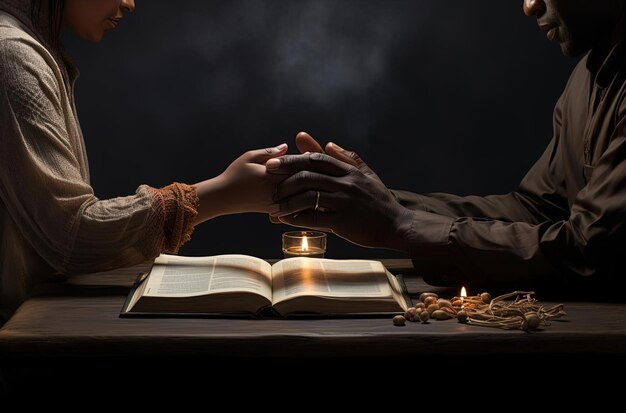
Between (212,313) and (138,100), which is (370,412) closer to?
(212,313)

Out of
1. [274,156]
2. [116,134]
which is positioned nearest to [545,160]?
[274,156]

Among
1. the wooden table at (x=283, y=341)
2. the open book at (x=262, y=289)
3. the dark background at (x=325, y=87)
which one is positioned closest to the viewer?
the wooden table at (x=283, y=341)

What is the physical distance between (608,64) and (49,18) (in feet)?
4.20

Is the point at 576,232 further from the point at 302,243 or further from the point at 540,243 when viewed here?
the point at 302,243

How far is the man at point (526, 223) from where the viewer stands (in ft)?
7.21

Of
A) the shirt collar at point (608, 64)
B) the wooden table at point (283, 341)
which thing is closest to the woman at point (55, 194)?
the wooden table at point (283, 341)

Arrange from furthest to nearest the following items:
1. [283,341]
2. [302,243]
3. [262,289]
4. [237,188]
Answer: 1. [302,243]
2. [237,188]
3. [262,289]
4. [283,341]

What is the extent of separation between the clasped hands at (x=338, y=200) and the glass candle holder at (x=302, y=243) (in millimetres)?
184

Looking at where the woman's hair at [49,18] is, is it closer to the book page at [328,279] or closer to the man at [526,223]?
the man at [526,223]

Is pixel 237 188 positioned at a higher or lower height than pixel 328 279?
higher

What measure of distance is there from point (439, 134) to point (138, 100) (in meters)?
1.02

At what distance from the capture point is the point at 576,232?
7.23ft

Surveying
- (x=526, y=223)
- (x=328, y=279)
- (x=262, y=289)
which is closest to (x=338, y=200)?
(x=328, y=279)

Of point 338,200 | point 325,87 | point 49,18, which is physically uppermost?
point 325,87
